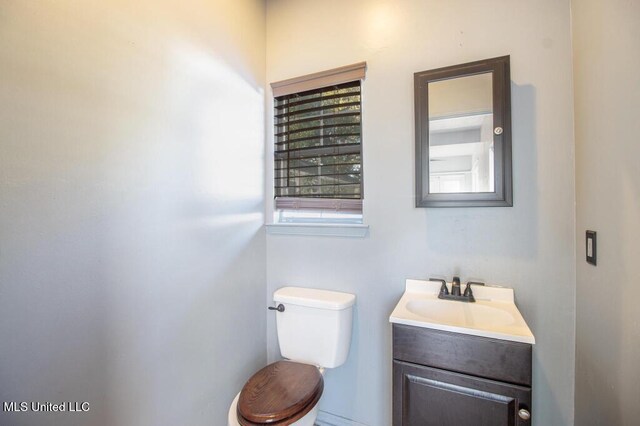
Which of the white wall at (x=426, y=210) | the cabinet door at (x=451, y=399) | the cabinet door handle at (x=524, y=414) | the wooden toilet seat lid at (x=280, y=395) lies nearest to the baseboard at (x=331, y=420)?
the white wall at (x=426, y=210)

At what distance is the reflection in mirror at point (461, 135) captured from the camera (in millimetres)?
1311

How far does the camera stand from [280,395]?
120 centimetres

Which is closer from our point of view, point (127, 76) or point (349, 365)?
point (127, 76)

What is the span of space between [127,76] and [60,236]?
0.60 m

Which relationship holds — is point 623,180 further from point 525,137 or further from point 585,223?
point 525,137

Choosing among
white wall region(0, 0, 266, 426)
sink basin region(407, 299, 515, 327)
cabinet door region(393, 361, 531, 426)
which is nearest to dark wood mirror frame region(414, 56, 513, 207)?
sink basin region(407, 299, 515, 327)

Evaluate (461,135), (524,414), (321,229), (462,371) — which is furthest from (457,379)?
(461,135)

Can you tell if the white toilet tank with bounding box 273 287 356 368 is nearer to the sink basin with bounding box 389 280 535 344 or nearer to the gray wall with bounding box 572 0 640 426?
the sink basin with bounding box 389 280 535 344

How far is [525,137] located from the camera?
1270 millimetres

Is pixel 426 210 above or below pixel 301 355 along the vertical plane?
above

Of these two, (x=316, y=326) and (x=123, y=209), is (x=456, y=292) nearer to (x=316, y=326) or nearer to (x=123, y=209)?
(x=316, y=326)

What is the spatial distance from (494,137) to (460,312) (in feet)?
2.69

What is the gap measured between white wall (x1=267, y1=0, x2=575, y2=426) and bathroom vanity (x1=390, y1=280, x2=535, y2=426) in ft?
0.93

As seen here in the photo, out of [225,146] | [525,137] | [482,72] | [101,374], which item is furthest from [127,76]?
[525,137]
